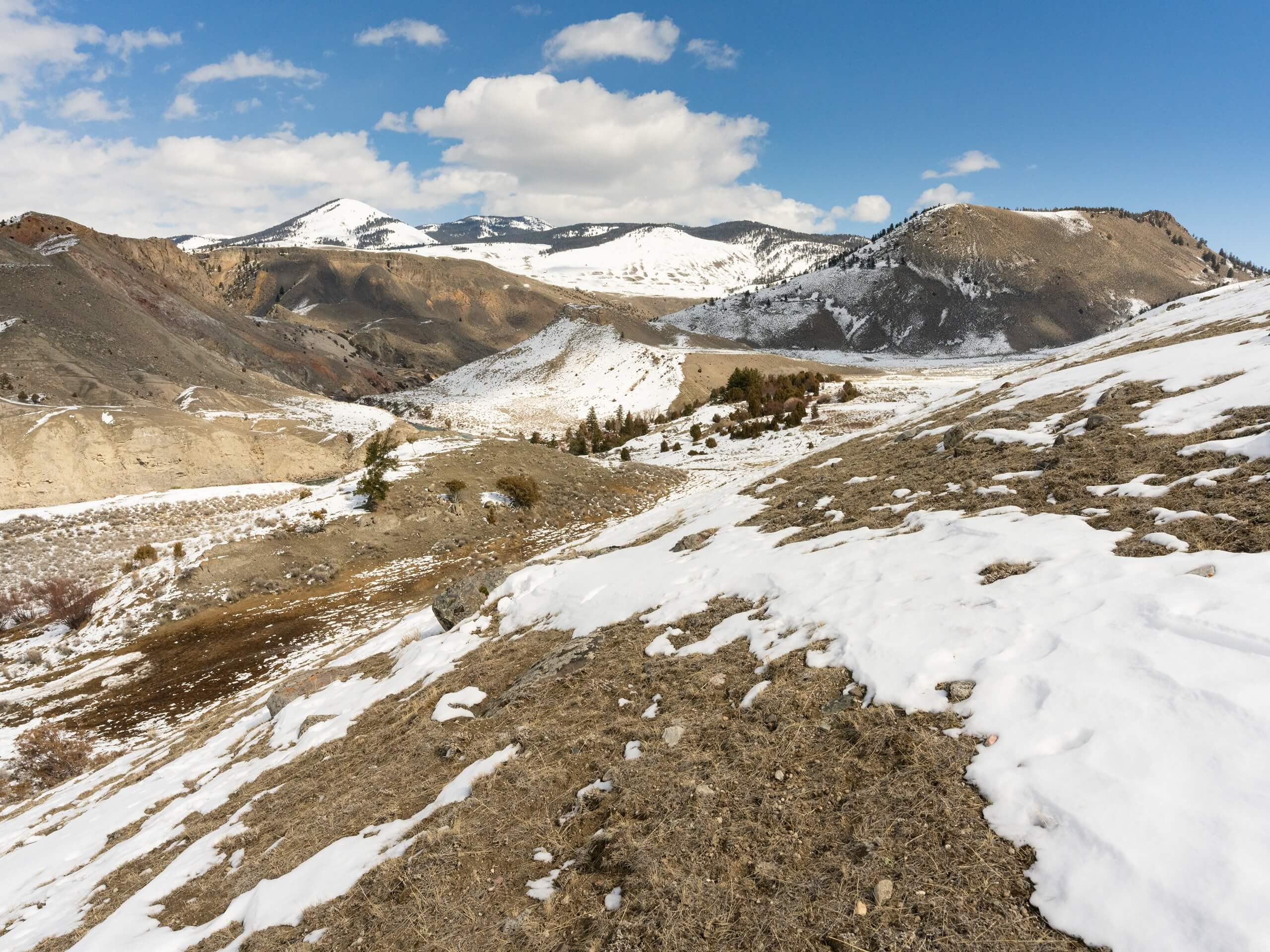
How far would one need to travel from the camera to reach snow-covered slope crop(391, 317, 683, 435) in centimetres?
4934

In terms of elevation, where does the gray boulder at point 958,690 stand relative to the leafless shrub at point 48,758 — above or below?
above

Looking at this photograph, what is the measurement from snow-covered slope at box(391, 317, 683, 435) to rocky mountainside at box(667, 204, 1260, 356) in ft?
184

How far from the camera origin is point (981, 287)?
116000 millimetres

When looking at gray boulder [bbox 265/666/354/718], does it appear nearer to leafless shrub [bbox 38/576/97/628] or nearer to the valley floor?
the valley floor

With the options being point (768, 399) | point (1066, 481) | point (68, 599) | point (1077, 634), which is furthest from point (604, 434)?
point (1077, 634)

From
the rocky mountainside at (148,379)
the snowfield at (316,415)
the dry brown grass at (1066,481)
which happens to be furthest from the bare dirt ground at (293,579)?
the dry brown grass at (1066,481)

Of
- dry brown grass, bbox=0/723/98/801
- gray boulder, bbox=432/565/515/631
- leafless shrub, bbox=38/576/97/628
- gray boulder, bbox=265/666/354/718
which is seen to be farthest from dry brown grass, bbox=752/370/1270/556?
leafless shrub, bbox=38/576/97/628

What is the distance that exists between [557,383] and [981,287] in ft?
328

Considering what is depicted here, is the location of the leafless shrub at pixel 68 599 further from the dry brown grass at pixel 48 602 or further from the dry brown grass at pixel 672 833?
the dry brown grass at pixel 672 833

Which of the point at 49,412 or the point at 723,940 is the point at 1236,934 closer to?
the point at 723,940

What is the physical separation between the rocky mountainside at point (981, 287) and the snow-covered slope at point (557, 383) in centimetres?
5602

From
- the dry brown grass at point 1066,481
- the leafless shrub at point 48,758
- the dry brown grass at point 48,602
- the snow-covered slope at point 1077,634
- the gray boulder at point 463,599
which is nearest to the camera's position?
the snow-covered slope at point 1077,634

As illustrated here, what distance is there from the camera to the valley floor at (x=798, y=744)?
10.5 feet

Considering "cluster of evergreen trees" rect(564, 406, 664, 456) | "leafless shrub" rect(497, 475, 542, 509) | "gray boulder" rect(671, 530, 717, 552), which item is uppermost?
"cluster of evergreen trees" rect(564, 406, 664, 456)
